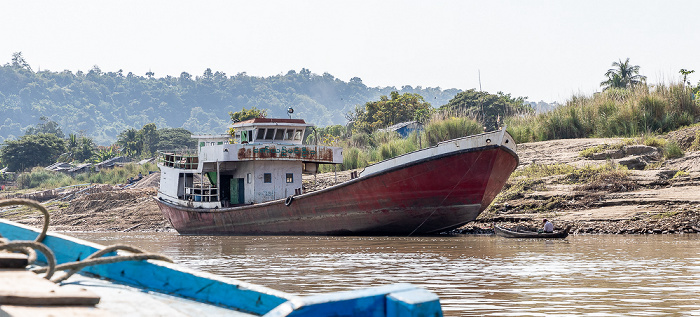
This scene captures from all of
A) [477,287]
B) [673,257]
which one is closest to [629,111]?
[673,257]

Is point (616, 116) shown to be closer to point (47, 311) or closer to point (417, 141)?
point (417, 141)

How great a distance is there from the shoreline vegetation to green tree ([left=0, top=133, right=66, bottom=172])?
37.5m

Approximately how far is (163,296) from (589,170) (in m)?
21.9

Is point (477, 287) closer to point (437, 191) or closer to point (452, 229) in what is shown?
point (437, 191)

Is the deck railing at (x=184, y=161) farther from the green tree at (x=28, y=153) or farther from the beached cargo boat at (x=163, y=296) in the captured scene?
the green tree at (x=28, y=153)

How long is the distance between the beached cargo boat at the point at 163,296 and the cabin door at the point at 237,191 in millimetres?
20074

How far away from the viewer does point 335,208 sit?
69.1 feet

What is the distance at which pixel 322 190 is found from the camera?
2102 centimetres

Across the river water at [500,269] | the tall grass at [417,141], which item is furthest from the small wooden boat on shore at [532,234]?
the tall grass at [417,141]

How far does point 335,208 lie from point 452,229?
12.5ft

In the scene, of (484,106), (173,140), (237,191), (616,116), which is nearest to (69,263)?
(237,191)

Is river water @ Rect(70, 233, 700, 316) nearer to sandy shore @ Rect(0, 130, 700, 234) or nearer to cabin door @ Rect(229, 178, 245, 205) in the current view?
sandy shore @ Rect(0, 130, 700, 234)

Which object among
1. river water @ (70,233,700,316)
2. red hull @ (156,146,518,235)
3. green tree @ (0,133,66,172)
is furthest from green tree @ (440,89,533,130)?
green tree @ (0,133,66,172)

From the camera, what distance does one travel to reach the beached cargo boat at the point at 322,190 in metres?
19.4
